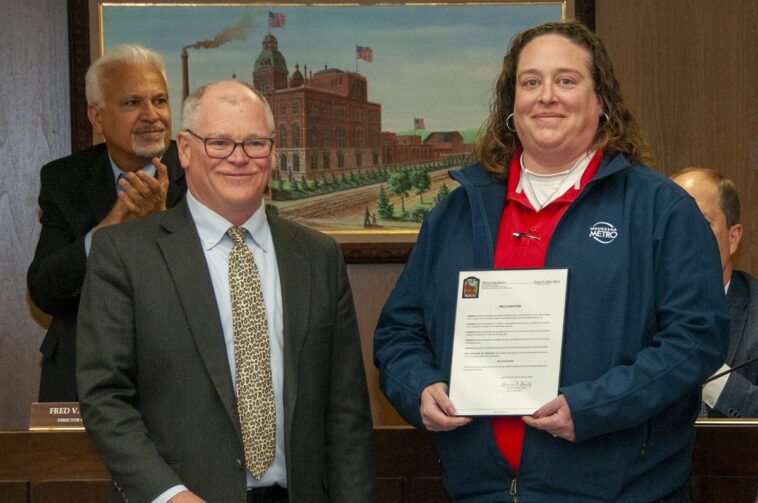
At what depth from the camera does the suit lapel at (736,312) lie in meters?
3.60

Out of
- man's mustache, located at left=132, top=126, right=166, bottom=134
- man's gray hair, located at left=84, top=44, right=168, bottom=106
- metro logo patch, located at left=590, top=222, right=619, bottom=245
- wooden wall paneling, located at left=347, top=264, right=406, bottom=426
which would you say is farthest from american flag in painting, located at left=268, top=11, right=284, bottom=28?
metro logo patch, located at left=590, top=222, right=619, bottom=245

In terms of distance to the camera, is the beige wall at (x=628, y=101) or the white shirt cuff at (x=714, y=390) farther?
the beige wall at (x=628, y=101)

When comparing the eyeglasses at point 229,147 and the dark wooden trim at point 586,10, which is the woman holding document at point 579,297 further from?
the dark wooden trim at point 586,10

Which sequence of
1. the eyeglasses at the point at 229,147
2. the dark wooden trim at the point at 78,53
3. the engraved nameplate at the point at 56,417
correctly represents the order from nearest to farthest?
1. the eyeglasses at the point at 229,147
2. the engraved nameplate at the point at 56,417
3. the dark wooden trim at the point at 78,53

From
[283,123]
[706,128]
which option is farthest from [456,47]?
[706,128]

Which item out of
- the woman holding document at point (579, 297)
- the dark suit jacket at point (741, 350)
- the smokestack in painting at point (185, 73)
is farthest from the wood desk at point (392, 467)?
the smokestack in painting at point (185, 73)

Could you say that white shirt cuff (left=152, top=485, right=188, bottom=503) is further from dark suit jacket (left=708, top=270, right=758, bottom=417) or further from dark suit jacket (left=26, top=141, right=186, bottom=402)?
dark suit jacket (left=708, top=270, right=758, bottom=417)

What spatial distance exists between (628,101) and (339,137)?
1.36 metres

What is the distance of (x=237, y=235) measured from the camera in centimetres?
276

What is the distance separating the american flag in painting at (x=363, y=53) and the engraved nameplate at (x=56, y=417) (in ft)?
7.83

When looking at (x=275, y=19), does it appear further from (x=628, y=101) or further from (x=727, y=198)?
(x=727, y=198)

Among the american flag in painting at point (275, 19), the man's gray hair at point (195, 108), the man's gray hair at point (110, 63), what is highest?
the american flag in painting at point (275, 19)

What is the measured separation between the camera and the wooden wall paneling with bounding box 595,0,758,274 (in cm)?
511

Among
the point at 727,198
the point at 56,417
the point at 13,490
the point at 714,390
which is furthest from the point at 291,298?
the point at 727,198
